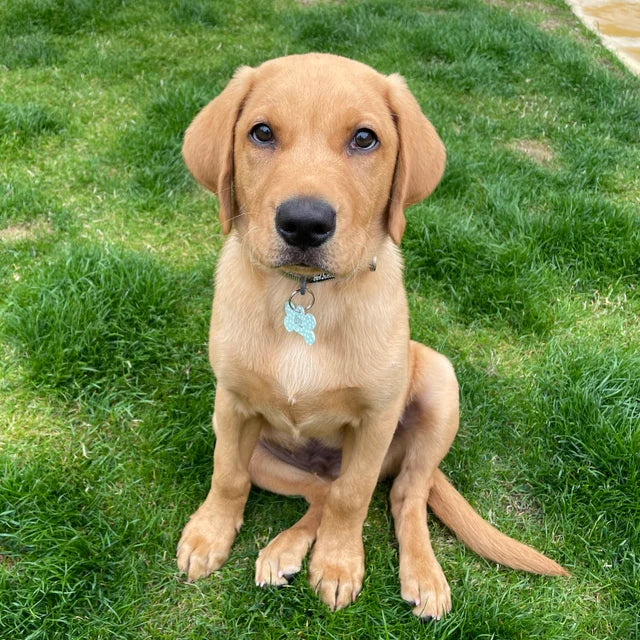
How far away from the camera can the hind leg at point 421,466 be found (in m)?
2.34

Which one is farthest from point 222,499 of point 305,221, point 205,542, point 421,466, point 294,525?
point 305,221

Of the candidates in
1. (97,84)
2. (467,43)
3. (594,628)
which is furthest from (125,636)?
(467,43)

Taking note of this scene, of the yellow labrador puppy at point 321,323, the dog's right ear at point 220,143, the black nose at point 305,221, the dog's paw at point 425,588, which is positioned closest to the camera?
the black nose at point 305,221

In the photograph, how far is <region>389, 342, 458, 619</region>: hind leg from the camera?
7.69ft

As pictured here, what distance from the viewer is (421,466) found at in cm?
258

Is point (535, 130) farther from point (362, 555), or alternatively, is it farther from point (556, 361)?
point (362, 555)

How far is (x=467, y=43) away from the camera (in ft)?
21.3

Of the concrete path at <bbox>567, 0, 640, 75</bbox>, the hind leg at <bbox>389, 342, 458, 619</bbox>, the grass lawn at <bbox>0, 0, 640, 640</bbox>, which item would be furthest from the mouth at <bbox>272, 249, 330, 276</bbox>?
the concrete path at <bbox>567, 0, 640, 75</bbox>

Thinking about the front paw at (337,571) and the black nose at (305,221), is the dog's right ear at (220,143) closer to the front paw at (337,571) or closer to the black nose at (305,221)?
the black nose at (305,221)

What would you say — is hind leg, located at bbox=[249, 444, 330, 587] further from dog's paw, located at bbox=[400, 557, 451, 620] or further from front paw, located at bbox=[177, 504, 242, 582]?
dog's paw, located at bbox=[400, 557, 451, 620]

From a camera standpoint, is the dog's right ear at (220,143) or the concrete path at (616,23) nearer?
the dog's right ear at (220,143)

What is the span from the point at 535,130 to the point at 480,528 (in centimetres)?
416

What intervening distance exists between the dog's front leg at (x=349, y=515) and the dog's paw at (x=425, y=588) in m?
0.18

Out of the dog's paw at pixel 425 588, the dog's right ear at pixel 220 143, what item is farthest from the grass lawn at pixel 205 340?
the dog's right ear at pixel 220 143
